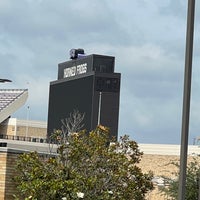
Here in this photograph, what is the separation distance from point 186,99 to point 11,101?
111810mm

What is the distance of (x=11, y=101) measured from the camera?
125438 millimetres

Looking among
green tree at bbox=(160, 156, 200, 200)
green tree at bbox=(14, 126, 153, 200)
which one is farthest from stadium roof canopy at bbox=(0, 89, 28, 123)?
green tree at bbox=(14, 126, 153, 200)

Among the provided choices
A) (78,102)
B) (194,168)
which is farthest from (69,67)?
(194,168)

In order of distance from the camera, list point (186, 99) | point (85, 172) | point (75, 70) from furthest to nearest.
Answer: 1. point (75, 70)
2. point (85, 172)
3. point (186, 99)

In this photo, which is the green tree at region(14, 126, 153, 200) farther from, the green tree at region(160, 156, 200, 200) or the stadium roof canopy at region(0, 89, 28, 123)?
the stadium roof canopy at region(0, 89, 28, 123)

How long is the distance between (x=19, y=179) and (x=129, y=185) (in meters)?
3.44

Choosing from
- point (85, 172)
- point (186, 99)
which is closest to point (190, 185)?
point (85, 172)

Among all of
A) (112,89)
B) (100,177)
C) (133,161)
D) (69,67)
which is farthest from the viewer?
(69,67)

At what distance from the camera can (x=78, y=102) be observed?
363 ft

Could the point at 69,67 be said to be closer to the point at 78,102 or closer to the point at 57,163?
the point at 78,102

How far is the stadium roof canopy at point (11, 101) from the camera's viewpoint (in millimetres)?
125188

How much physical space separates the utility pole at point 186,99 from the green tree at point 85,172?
22.7ft

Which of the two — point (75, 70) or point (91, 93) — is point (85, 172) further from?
point (75, 70)

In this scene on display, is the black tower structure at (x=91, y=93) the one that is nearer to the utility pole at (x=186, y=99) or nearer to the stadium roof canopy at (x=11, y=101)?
the stadium roof canopy at (x=11, y=101)
